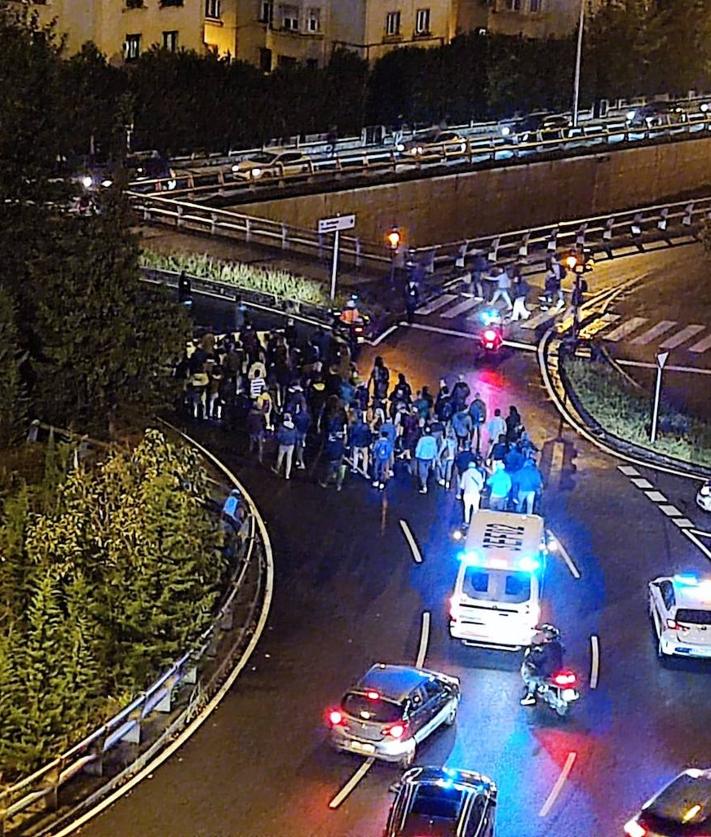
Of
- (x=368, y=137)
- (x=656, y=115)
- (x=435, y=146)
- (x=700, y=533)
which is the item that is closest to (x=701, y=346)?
(x=700, y=533)

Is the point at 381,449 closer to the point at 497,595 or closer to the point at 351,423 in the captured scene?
the point at 351,423

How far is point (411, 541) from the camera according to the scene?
32938 mm

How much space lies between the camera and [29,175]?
129 ft

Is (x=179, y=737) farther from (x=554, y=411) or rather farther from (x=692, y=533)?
(x=554, y=411)

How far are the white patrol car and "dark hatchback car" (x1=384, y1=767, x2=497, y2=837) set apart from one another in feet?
22.8

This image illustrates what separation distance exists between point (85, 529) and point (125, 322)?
920cm

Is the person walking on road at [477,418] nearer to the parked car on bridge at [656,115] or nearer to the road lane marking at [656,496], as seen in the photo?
the road lane marking at [656,496]

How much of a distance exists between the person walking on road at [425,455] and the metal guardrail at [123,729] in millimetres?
6135

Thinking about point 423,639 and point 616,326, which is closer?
point 423,639

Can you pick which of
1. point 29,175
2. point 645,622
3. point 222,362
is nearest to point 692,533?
point 645,622

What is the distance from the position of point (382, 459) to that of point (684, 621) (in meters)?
8.16

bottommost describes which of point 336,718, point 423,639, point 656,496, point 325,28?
point 336,718

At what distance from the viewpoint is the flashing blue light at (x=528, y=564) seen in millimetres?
28919

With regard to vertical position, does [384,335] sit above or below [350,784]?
above
